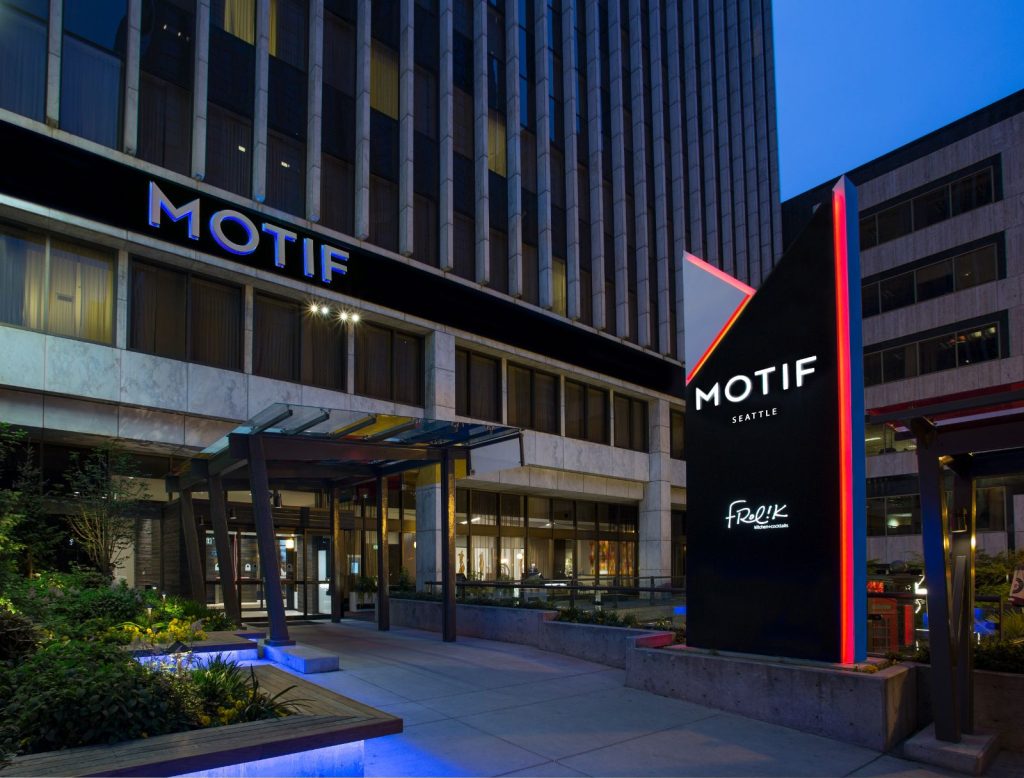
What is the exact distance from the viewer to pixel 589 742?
29.4ft

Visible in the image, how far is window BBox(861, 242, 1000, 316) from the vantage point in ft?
135

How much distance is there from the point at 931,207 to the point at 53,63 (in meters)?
42.1

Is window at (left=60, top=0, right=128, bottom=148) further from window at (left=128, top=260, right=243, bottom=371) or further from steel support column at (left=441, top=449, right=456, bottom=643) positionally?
steel support column at (left=441, top=449, right=456, bottom=643)

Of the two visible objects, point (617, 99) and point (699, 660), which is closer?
point (699, 660)

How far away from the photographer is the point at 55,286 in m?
18.3

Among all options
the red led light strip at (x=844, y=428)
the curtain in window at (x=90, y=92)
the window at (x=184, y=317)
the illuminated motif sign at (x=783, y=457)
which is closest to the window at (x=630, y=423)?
the window at (x=184, y=317)

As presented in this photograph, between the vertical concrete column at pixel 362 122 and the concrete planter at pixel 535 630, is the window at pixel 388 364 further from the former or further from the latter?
the concrete planter at pixel 535 630

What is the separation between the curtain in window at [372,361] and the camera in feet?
81.1

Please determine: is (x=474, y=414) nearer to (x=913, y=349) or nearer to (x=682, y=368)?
(x=682, y=368)

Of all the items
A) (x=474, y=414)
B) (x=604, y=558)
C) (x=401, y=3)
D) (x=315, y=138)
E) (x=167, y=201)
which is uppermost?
(x=401, y=3)

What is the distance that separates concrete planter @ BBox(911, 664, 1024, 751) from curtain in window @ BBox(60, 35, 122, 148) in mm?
19458

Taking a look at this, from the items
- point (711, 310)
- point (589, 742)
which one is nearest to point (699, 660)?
point (589, 742)

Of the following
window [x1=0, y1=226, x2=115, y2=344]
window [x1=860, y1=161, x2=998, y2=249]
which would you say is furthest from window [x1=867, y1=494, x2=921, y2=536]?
window [x1=0, y1=226, x2=115, y2=344]

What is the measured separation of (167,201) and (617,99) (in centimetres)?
2235
